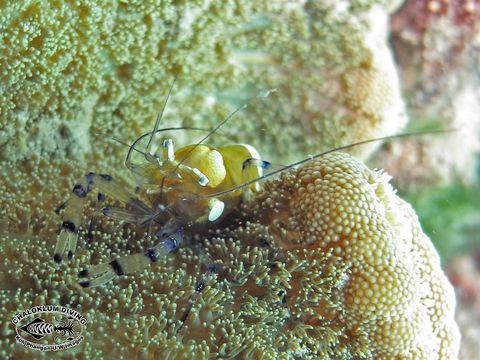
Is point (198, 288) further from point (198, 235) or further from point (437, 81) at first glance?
point (437, 81)

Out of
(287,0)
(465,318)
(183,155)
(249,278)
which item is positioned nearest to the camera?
(249,278)

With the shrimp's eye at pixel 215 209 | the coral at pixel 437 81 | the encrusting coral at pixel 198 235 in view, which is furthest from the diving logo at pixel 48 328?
the coral at pixel 437 81

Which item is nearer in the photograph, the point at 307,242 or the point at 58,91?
the point at 307,242

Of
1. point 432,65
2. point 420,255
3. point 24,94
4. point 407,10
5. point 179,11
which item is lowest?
point 420,255

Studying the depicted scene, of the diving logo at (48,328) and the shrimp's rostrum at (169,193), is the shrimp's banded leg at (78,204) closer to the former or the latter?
the shrimp's rostrum at (169,193)

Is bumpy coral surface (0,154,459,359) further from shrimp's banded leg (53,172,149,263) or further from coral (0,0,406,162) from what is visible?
coral (0,0,406,162)

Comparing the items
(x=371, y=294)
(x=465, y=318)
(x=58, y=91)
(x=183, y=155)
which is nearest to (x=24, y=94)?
(x=58, y=91)

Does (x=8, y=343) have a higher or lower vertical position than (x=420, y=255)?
lower

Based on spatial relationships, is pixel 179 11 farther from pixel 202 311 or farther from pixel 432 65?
pixel 432 65
